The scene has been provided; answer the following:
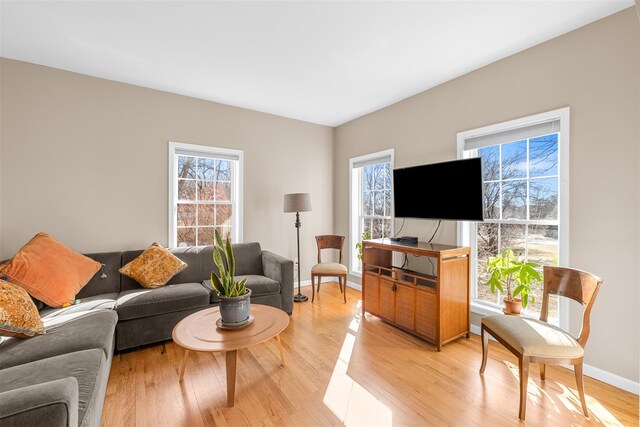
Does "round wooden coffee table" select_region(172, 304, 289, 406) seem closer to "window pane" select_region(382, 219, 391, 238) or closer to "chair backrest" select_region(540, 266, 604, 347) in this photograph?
"chair backrest" select_region(540, 266, 604, 347)

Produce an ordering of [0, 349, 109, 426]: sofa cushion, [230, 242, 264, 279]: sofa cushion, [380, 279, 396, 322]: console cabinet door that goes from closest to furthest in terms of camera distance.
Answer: [0, 349, 109, 426]: sofa cushion → [380, 279, 396, 322]: console cabinet door → [230, 242, 264, 279]: sofa cushion

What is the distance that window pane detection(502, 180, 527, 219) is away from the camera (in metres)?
2.58

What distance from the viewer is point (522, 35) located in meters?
2.26

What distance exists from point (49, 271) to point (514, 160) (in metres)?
4.18

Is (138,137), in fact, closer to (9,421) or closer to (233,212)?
(233,212)

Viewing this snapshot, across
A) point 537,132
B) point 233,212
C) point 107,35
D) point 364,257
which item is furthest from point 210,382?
point 537,132

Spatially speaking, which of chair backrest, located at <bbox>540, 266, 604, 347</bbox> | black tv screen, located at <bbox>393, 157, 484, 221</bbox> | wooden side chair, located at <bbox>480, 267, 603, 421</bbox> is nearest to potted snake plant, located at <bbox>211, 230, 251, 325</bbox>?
wooden side chair, located at <bbox>480, 267, 603, 421</bbox>

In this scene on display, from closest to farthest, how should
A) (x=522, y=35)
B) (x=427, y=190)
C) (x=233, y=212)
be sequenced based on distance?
(x=522, y=35)
(x=427, y=190)
(x=233, y=212)

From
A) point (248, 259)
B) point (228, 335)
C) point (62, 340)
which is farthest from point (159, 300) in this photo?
point (248, 259)

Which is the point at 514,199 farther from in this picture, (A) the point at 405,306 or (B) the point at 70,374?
(B) the point at 70,374

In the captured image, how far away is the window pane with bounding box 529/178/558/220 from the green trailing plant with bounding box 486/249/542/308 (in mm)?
427

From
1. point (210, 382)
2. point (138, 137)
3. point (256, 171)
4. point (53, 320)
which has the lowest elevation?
point (210, 382)

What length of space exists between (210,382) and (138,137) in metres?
2.72

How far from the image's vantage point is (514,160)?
8.70ft
